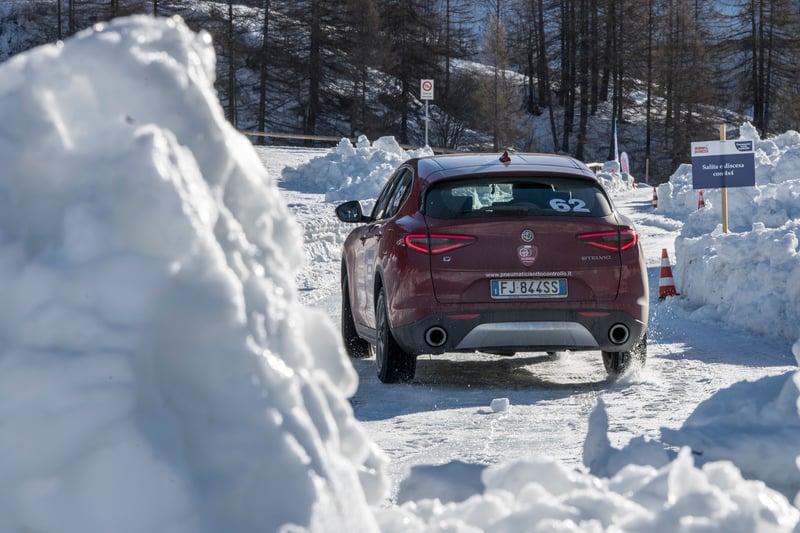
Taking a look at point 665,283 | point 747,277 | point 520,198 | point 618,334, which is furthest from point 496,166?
point 665,283

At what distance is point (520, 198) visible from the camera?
28.3 feet

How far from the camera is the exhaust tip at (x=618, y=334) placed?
28.3 feet

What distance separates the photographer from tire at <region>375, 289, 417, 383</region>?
8758mm

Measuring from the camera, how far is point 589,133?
84.5 metres

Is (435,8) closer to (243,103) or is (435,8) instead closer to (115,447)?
(243,103)

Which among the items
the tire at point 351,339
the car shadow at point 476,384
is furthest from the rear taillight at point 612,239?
the tire at point 351,339

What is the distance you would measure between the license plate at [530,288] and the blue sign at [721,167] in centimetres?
984

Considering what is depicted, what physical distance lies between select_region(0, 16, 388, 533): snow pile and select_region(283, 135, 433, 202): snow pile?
2683cm

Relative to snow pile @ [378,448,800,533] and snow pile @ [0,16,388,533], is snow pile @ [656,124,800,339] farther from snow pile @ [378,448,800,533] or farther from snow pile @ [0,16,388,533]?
snow pile @ [0,16,388,533]

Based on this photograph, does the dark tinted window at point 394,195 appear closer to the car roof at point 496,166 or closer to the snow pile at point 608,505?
the car roof at point 496,166

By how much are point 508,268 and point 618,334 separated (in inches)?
35.1

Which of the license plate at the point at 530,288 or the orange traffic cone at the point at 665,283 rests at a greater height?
the license plate at the point at 530,288

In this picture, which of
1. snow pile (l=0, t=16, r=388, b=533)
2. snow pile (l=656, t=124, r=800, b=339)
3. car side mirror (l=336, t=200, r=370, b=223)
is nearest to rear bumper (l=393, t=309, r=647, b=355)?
car side mirror (l=336, t=200, r=370, b=223)

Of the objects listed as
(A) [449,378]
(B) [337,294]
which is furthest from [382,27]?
(A) [449,378]
